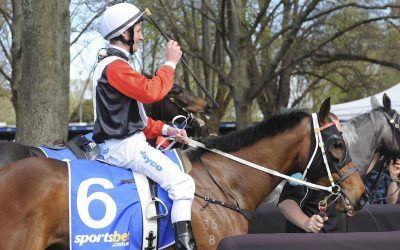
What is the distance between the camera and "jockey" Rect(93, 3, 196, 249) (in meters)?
3.66

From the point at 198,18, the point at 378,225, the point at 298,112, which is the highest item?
the point at 198,18

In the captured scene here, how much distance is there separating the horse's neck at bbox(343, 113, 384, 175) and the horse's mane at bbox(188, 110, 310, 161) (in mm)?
1545

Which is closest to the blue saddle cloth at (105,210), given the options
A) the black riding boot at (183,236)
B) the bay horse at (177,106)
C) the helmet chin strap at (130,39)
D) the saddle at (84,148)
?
the black riding boot at (183,236)

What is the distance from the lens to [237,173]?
4.15 meters

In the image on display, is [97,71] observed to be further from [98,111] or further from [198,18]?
[198,18]

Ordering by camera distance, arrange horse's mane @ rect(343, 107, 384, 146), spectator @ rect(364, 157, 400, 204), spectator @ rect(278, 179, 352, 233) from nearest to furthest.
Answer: spectator @ rect(278, 179, 352, 233)
horse's mane @ rect(343, 107, 384, 146)
spectator @ rect(364, 157, 400, 204)

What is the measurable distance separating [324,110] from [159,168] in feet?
4.30

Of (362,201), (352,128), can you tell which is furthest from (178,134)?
(352,128)

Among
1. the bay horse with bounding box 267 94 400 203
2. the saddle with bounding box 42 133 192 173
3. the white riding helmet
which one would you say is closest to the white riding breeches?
the white riding helmet

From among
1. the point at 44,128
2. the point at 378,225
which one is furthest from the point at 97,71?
the point at 44,128

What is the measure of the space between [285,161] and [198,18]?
18.4 meters

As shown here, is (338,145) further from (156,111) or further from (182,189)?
(156,111)

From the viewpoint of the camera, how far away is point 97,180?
3.69 m

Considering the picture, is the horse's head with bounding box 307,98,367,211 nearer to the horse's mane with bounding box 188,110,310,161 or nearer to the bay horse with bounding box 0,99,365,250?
the bay horse with bounding box 0,99,365,250
